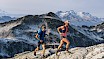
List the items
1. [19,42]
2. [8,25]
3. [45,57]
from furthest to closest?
[8,25], [19,42], [45,57]

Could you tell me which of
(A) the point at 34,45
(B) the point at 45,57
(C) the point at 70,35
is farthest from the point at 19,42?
(B) the point at 45,57

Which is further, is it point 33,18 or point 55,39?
point 33,18

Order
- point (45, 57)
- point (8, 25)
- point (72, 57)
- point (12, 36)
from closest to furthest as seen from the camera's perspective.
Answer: point (72, 57)
point (45, 57)
point (12, 36)
point (8, 25)

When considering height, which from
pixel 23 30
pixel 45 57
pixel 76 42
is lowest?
pixel 76 42

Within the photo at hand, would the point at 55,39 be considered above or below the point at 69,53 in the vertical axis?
below

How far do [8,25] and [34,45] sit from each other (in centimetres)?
4043

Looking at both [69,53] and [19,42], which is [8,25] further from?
[69,53]

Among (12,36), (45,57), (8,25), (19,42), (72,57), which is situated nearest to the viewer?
(72,57)

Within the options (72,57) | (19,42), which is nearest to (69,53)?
(72,57)

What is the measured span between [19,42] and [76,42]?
5641 cm

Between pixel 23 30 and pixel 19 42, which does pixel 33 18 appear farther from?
pixel 19 42

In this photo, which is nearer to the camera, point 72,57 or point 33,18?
point 72,57

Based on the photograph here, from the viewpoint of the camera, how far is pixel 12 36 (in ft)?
544

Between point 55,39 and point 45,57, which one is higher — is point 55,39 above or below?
below
